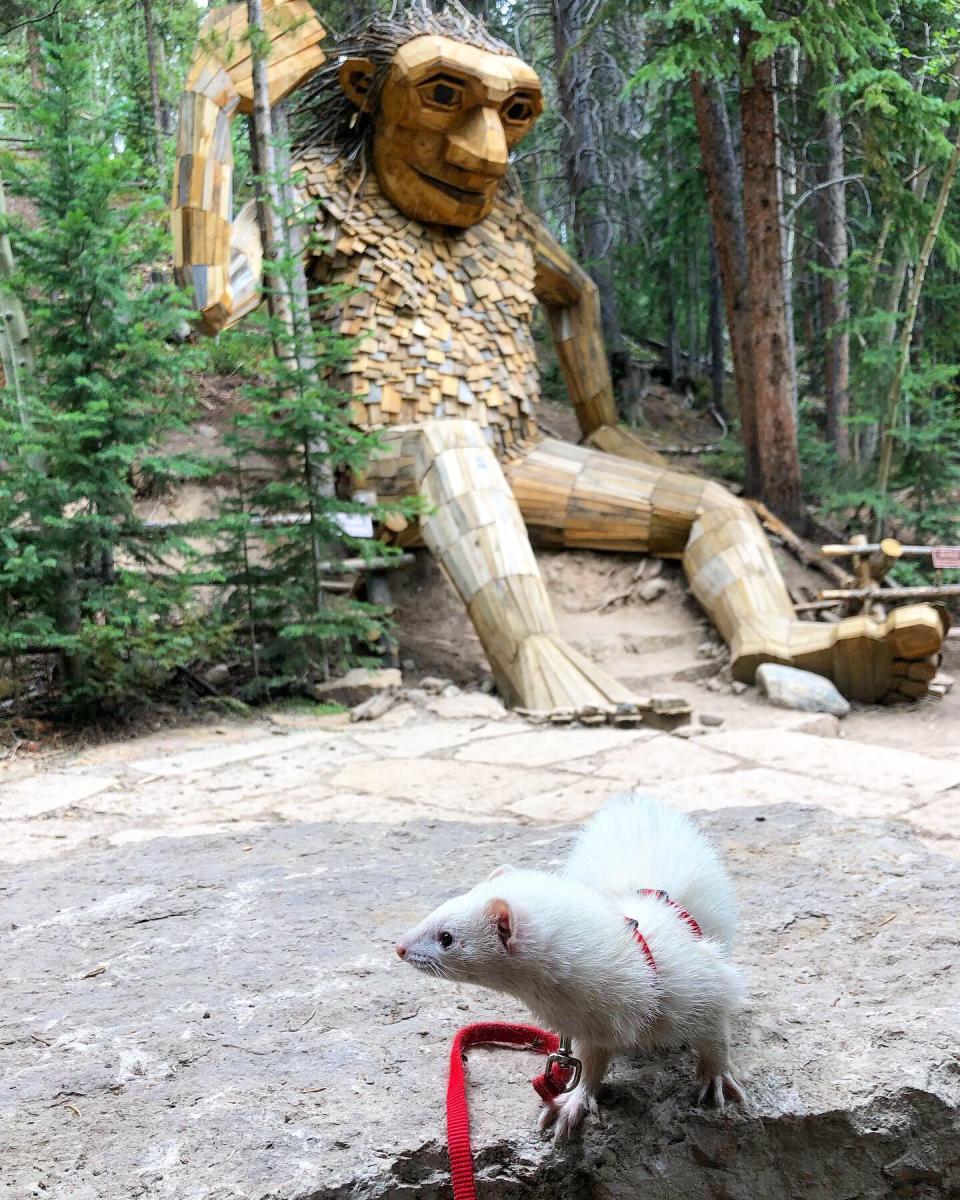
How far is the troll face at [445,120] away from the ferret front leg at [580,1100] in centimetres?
520

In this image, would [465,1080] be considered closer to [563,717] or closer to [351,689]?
[563,717]

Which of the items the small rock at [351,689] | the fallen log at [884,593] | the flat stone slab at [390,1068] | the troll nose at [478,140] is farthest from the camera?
the fallen log at [884,593]

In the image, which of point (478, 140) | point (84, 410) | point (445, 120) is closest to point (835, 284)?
point (478, 140)

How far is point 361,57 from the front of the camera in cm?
559

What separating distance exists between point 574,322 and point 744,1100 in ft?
21.8

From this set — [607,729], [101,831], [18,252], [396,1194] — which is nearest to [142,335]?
[18,252]

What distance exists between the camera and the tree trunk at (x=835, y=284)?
26.6ft

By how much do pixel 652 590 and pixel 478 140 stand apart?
286 centimetres

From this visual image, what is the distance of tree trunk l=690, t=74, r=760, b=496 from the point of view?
7168mm

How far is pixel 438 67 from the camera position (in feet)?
17.0

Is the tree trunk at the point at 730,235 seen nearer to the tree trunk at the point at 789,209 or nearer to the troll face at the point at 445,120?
the tree trunk at the point at 789,209

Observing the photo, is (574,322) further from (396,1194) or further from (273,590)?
(396,1194)

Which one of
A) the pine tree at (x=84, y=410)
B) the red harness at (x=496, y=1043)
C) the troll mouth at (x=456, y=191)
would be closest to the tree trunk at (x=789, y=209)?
the troll mouth at (x=456, y=191)

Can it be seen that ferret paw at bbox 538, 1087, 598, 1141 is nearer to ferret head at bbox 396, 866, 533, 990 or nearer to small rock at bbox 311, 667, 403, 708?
ferret head at bbox 396, 866, 533, 990
